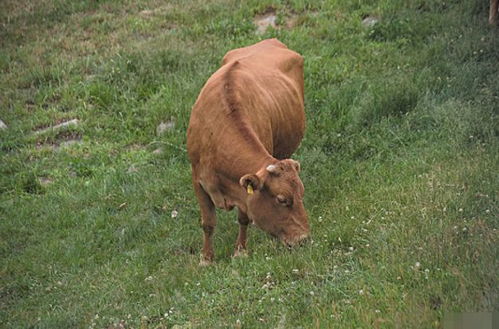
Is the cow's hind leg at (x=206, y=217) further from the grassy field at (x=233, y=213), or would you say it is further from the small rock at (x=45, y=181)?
the small rock at (x=45, y=181)

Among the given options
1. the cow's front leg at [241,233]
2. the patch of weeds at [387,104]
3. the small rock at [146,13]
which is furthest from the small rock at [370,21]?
the cow's front leg at [241,233]

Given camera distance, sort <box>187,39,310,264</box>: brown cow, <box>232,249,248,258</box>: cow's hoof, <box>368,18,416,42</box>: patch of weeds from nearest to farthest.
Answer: <box>187,39,310,264</box>: brown cow < <box>232,249,248,258</box>: cow's hoof < <box>368,18,416,42</box>: patch of weeds

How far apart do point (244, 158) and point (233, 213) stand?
2.22 metres

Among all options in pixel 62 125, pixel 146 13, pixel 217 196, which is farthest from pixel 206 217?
pixel 146 13

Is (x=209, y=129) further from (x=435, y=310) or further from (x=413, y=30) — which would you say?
(x=413, y=30)

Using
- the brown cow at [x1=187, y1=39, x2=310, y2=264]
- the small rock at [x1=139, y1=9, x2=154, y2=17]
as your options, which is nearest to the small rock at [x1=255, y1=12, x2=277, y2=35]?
the small rock at [x1=139, y1=9, x2=154, y2=17]

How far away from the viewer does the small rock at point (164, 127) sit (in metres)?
13.8

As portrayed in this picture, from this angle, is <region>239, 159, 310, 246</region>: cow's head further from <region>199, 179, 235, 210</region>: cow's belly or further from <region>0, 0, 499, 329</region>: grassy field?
<region>199, 179, 235, 210</region>: cow's belly

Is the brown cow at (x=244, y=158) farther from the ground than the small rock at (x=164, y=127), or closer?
farther from the ground

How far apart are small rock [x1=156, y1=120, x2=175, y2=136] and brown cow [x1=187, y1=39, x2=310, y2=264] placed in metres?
3.67

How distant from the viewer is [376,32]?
1555cm

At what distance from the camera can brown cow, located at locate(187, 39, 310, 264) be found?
27.4 feet

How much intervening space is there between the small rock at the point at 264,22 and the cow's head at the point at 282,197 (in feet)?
28.0

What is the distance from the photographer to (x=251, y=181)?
27.3ft
